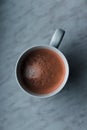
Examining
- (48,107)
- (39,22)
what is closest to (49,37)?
(39,22)

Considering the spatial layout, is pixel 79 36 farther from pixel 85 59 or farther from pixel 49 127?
pixel 49 127

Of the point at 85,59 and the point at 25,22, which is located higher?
the point at 25,22
